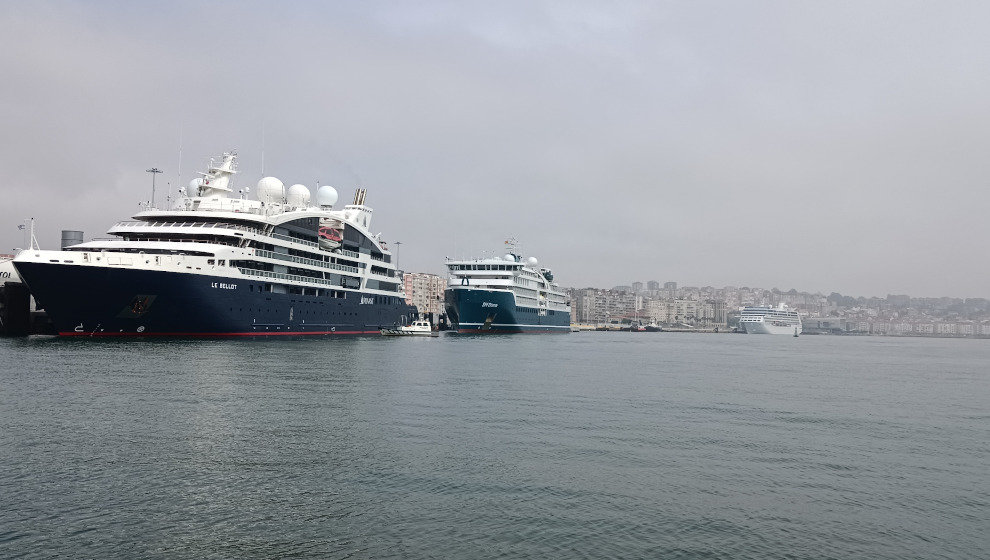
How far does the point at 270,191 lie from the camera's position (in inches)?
2958

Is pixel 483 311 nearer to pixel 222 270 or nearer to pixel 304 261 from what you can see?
pixel 304 261

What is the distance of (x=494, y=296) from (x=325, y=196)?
36.5 metres

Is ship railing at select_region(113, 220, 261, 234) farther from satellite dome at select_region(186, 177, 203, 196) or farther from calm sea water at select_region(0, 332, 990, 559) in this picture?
calm sea water at select_region(0, 332, 990, 559)

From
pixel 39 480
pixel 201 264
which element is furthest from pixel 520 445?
pixel 201 264

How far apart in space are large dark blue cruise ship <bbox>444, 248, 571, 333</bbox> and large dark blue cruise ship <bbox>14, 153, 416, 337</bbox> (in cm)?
2307

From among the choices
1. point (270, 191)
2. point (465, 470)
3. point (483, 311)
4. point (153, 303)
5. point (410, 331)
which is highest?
point (270, 191)

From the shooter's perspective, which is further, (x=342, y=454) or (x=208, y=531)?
(x=342, y=454)

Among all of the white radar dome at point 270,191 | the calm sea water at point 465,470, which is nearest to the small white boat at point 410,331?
the white radar dome at point 270,191

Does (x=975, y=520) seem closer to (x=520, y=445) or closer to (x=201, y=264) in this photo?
(x=520, y=445)

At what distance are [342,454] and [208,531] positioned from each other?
258 inches

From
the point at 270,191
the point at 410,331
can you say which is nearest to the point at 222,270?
the point at 270,191

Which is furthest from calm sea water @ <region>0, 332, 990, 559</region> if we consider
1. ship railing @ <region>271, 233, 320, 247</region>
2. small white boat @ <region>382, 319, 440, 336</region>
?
small white boat @ <region>382, 319, 440, 336</region>

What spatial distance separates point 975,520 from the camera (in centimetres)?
1570

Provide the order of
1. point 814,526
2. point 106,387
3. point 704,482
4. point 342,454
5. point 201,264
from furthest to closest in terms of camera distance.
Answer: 1. point 201,264
2. point 106,387
3. point 342,454
4. point 704,482
5. point 814,526
